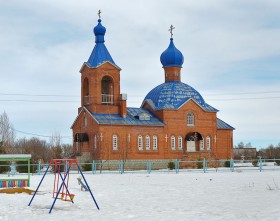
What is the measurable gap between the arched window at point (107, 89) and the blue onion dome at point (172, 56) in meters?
7.96

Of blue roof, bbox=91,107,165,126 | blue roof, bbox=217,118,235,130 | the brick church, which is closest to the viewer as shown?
blue roof, bbox=91,107,165,126

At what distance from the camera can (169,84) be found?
50562 mm

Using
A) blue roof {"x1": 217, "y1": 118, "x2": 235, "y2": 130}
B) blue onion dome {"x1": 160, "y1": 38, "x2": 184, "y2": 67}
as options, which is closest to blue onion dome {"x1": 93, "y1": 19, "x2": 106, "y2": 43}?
blue onion dome {"x1": 160, "y1": 38, "x2": 184, "y2": 67}

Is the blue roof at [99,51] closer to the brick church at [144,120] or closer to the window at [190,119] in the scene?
the brick church at [144,120]

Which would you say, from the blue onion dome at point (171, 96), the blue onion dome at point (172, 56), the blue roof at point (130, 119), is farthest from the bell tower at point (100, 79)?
the blue onion dome at point (172, 56)

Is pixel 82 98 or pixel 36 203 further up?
pixel 82 98

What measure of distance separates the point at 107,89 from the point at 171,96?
6.75 m

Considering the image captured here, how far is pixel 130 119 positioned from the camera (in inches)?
1828

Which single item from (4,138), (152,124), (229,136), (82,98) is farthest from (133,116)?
(4,138)

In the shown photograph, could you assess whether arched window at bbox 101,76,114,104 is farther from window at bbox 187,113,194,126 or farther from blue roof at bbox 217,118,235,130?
blue roof at bbox 217,118,235,130

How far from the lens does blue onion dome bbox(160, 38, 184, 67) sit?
51.5 m

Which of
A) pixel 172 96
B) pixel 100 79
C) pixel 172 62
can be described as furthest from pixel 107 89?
pixel 172 62

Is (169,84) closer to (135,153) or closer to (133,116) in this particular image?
(133,116)

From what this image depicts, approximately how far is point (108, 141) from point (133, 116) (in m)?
4.52
